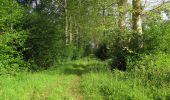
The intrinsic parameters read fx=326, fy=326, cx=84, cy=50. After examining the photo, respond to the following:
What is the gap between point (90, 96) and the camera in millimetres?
12656

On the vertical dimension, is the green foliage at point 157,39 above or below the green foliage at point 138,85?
above

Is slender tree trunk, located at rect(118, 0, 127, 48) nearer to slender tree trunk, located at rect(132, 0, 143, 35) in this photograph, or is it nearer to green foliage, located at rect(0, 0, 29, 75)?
slender tree trunk, located at rect(132, 0, 143, 35)

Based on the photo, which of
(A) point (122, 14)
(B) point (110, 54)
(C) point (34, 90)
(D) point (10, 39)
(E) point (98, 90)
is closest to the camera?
(E) point (98, 90)

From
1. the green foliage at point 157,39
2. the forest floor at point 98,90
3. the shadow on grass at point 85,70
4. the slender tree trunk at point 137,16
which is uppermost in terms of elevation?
the slender tree trunk at point 137,16

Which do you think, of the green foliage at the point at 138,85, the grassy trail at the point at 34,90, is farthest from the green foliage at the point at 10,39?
the green foliage at the point at 138,85

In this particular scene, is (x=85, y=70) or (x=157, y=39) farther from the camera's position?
(x=85, y=70)

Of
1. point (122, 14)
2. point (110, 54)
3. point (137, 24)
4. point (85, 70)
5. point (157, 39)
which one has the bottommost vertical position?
point (85, 70)

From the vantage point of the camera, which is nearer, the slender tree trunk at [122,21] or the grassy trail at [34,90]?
the grassy trail at [34,90]

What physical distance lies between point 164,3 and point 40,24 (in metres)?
9.94

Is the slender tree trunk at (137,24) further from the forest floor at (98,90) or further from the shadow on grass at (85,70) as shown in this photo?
the forest floor at (98,90)

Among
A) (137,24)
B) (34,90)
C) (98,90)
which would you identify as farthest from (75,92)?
(137,24)

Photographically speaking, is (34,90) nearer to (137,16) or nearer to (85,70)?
(137,16)

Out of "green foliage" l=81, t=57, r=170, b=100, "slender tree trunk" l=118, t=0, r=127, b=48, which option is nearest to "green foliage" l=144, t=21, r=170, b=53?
"slender tree trunk" l=118, t=0, r=127, b=48

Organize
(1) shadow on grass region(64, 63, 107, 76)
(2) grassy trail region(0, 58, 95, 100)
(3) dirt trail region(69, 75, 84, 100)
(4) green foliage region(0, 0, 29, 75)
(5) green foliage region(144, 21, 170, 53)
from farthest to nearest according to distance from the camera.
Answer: (1) shadow on grass region(64, 63, 107, 76) < (5) green foliage region(144, 21, 170, 53) < (4) green foliage region(0, 0, 29, 75) < (3) dirt trail region(69, 75, 84, 100) < (2) grassy trail region(0, 58, 95, 100)
